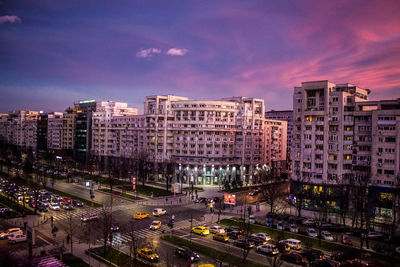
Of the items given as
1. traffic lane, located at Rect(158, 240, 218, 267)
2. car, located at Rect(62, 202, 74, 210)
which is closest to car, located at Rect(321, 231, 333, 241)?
traffic lane, located at Rect(158, 240, 218, 267)

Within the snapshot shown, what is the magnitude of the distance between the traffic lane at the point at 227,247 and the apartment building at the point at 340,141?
33359 mm

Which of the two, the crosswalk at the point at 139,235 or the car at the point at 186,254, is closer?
the car at the point at 186,254

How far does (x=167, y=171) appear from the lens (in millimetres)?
100438

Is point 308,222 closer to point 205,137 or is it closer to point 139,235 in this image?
point 139,235

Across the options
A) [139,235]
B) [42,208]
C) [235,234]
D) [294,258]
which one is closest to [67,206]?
[42,208]

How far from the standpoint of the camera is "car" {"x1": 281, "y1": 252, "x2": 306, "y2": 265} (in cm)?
3803

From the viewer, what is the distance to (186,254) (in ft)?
127

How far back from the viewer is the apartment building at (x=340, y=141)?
65.6 m

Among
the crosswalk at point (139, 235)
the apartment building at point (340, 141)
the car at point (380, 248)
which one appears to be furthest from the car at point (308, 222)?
the crosswalk at point (139, 235)

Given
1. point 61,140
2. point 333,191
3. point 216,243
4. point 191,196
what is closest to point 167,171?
point 191,196

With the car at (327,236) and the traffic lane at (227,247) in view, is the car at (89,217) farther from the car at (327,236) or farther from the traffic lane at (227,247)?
the car at (327,236)

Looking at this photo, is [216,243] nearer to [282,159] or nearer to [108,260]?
[108,260]

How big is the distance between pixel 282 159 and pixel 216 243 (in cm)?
9281

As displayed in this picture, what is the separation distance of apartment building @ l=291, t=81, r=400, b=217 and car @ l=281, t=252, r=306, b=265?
3263 centimetres
